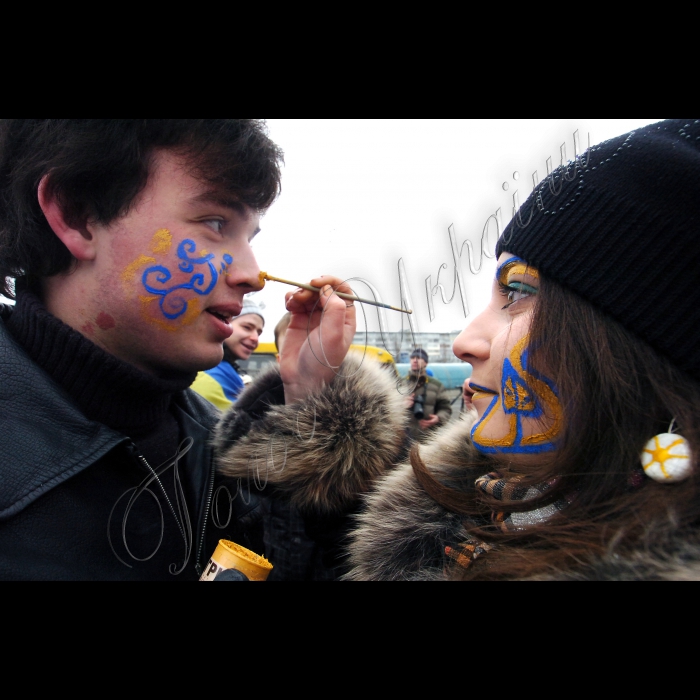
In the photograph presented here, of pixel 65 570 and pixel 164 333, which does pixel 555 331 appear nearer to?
pixel 164 333

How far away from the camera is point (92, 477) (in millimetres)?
1177

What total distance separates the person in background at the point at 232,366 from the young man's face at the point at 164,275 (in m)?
1.23

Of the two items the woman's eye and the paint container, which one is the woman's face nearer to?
the woman's eye

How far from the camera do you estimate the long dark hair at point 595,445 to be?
0.79 meters

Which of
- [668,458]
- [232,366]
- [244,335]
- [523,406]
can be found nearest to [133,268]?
[523,406]

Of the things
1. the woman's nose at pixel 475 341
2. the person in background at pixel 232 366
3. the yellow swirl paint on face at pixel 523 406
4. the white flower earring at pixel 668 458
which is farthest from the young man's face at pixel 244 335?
the white flower earring at pixel 668 458

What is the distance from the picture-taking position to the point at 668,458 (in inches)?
31.4

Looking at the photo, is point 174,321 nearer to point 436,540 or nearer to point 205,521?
point 205,521

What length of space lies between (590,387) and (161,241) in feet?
4.04

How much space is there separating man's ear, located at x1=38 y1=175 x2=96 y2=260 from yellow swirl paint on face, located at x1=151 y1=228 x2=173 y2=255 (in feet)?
0.70

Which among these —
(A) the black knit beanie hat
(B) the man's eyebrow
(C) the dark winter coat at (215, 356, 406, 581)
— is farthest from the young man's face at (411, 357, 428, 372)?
(A) the black knit beanie hat

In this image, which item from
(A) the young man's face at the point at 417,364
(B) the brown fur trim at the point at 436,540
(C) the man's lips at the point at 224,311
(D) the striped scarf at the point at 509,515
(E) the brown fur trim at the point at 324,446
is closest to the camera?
(B) the brown fur trim at the point at 436,540

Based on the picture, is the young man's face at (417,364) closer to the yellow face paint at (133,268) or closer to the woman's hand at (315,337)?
the woman's hand at (315,337)

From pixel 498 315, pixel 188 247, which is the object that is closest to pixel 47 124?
pixel 188 247
